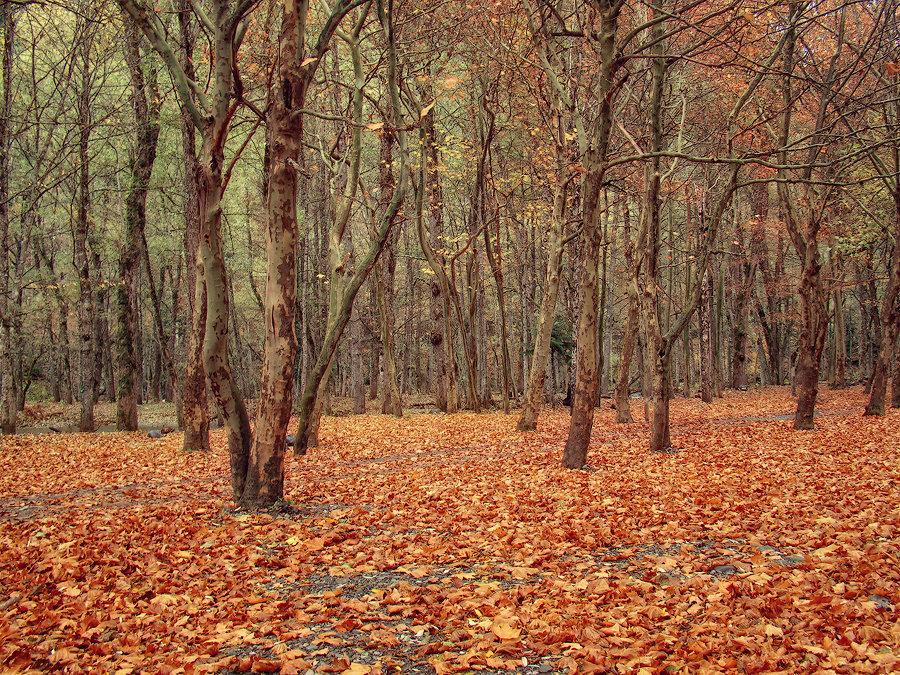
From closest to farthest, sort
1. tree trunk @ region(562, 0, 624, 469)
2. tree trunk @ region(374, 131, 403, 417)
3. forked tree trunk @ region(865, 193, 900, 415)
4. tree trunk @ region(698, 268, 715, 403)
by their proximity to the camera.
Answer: tree trunk @ region(562, 0, 624, 469) < forked tree trunk @ region(865, 193, 900, 415) < tree trunk @ region(374, 131, 403, 417) < tree trunk @ region(698, 268, 715, 403)

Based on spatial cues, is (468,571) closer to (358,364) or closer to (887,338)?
(887,338)

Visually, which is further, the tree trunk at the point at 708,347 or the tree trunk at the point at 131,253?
the tree trunk at the point at 708,347

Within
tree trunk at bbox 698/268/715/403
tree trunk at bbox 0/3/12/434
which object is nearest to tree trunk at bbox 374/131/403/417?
tree trunk at bbox 0/3/12/434

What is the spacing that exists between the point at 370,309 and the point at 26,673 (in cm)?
2350

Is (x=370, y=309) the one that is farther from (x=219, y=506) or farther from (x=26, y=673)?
(x=26, y=673)

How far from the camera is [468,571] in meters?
4.61

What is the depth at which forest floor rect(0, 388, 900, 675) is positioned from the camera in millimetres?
3189

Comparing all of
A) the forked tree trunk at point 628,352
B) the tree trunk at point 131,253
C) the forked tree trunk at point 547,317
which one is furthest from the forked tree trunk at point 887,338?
the tree trunk at point 131,253

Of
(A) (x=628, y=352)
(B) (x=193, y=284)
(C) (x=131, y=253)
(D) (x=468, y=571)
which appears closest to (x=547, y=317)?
(A) (x=628, y=352)

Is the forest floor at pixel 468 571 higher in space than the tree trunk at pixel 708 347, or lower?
lower

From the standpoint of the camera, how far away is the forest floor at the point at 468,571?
10.5 ft

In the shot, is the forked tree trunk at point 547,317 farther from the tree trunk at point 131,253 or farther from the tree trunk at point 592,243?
the tree trunk at point 131,253

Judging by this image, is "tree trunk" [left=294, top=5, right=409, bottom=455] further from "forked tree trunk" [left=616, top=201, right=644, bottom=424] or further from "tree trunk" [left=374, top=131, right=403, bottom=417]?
"forked tree trunk" [left=616, top=201, right=644, bottom=424]

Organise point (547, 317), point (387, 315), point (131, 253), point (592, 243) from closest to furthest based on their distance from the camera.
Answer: point (592, 243) < point (547, 317) < point (131, 253) < point (387, 315)
